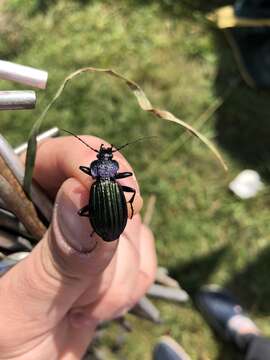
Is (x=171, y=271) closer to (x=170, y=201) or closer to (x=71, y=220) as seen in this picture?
(x=170, y=201)

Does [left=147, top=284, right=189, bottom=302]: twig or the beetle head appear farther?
[left=147, top=284, right=189, bottom=302]: twig

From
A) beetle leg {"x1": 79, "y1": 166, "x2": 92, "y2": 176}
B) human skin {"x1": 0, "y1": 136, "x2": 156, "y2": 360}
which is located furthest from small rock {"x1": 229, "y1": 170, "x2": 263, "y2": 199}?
beetle leg {"x1": 79, "y1": 166, "x2": 92, "y2": 176}

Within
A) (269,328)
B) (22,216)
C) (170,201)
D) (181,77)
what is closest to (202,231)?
(170,201)

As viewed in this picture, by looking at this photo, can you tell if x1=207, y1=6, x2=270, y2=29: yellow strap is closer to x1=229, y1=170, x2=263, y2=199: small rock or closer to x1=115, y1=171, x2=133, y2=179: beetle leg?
x1=229, y1=170, x2=263, y2=199: small rock

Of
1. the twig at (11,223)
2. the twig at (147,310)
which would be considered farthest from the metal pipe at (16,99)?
the twig at (147,310)

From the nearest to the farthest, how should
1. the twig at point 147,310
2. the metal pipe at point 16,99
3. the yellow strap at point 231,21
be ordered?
the metal pipe at point 16,99, the twig at point 147,310, the yellow strap at point 231,21

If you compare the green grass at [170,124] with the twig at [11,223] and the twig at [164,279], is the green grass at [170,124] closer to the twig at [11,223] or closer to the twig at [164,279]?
the twig at [164,279]

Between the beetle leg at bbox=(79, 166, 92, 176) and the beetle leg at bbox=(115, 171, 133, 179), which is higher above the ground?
the beetle leg at bbox=(79, 166, 92, 176)
